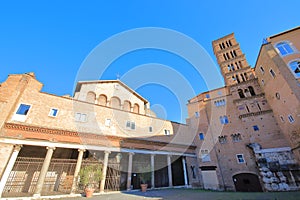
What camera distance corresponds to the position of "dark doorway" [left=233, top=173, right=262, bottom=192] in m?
16.3

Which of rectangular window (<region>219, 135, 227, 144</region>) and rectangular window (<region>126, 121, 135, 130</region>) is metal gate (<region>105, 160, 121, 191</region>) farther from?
rectangular window (<region>219, 135, 227, 144</region>)

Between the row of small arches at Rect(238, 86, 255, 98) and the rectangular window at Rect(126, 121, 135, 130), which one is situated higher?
the row of small arches at Rect(238, 86, 255, 98)

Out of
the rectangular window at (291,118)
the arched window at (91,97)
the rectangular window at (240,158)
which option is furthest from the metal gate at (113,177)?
the rectangular window at (291,118)

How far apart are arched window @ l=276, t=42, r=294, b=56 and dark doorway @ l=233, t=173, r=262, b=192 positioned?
14749mm

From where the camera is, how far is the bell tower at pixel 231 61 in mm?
23706

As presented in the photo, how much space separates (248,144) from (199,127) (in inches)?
255

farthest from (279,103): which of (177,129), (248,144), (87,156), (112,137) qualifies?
(87,156)

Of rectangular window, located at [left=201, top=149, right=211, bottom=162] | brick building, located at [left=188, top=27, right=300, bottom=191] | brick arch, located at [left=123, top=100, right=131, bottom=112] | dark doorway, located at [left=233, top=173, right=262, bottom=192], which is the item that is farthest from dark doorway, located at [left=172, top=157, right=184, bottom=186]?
brick arch, located at [left=123, top=100, right=131, bottom=112]

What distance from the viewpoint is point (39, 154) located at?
1359cm

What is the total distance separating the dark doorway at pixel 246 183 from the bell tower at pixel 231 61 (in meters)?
13.4

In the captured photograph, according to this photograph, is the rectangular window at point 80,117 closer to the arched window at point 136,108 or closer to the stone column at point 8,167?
the stone column at point 8,167

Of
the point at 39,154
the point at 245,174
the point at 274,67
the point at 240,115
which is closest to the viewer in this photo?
the point at 39,154

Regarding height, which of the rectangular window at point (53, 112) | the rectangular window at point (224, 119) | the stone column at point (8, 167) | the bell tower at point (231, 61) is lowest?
the stone column at point (8, 167)

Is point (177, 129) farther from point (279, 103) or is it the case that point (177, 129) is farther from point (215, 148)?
point (279, 103)
